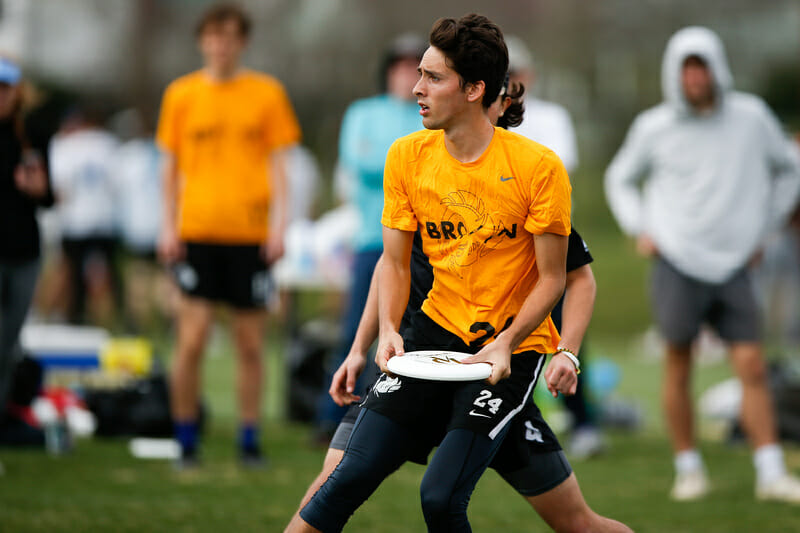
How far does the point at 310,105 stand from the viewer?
28.5m

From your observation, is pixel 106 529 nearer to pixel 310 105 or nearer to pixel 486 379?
pixel 486 379

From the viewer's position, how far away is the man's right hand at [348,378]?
13.3 ft

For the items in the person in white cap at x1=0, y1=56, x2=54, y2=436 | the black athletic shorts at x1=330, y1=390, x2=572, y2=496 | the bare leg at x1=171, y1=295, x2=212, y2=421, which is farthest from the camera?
the bare leg at x1=171, y1=295, x2=212, y2=421

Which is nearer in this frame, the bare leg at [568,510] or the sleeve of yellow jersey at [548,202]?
the sleeve of yellow jersey at [548,202]

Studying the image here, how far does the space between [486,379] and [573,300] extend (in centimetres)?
49

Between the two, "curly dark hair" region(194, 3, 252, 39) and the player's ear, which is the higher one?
"curly dark hair" region(194, 3, 252, 39)

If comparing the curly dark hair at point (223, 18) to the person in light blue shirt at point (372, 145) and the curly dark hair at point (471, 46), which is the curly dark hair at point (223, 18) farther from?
the curly dark hair at point (471, 46)

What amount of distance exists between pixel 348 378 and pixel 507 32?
25.2m

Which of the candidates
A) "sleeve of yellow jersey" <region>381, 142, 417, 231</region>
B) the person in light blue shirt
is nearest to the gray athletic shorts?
the person in light blue shirt

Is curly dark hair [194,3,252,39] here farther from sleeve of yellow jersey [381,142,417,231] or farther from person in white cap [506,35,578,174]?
sleeve of yellow jersey [381,142,417,231]

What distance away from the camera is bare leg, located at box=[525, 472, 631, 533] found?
4.01 m

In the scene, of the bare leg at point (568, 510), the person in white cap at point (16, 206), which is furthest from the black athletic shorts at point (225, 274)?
the bare leg at point (568, 510)

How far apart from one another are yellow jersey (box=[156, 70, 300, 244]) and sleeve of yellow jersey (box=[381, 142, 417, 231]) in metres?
3.24

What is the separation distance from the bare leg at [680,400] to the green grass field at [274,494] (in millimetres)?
340
